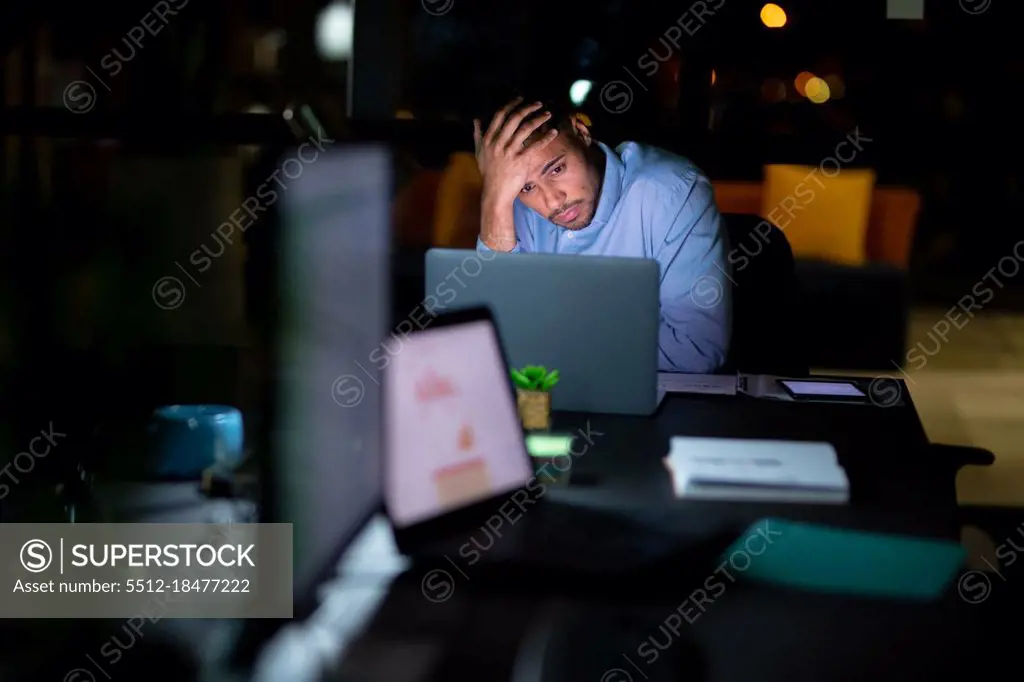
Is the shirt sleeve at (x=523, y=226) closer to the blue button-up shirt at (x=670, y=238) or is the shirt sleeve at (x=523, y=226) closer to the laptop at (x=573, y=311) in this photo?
the blue button-up shirt at (x=670, y=238)

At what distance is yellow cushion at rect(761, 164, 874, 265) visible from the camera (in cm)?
560

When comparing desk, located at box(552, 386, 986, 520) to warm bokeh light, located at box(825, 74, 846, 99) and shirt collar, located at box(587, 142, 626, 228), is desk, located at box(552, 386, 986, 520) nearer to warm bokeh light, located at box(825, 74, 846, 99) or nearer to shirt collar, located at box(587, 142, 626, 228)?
shirt collar, located at box(587, 142, 626, 228)

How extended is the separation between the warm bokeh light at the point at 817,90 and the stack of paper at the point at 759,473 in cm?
516

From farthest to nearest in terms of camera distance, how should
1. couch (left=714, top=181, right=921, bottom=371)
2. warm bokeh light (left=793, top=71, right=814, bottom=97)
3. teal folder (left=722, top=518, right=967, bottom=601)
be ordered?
warm bokeh light (left=793, top=71, right=814, bottom=97) < couch (left=714, top=181, right=921, bottom=371) < teal folder (left=722, top=518, right=967, bottom=601)

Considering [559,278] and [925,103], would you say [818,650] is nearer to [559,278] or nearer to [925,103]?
[559,278]

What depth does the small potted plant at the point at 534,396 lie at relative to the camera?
1.99 m

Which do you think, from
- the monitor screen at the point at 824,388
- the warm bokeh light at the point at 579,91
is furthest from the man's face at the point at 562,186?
the warm bokeh light at the point at 579,91

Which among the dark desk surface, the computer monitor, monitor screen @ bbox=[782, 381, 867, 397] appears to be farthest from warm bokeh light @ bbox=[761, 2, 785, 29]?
the computer monitor

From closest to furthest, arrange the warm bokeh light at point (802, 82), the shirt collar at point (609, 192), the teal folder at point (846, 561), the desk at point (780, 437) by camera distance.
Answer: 1. the teal folder at point (846, 561)
2. the desk at point (780, 437)
3. the shirt collar at point (609, 192)
4. the warm bokeh light at point (802, 82)

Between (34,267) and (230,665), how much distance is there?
5.25 meters

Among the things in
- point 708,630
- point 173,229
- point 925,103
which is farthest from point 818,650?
point 925,103

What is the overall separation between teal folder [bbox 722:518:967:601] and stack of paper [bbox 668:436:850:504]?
0.58 ft

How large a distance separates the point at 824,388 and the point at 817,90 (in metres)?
4.64

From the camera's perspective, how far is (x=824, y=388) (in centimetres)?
241
